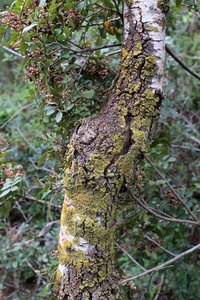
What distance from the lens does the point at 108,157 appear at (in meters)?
0.88

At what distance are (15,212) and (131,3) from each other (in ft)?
8.05

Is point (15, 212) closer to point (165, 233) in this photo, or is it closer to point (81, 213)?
point (165, 233)

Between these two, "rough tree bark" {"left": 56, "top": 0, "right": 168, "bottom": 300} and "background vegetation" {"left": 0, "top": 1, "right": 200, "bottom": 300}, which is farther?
"background vegetation" {"left": 0, "top": 1, "right": 200, "bottom": 300}

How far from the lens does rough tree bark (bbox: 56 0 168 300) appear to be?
34.1 inches

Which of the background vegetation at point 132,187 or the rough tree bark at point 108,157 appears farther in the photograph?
the background vegetation at point 132,187

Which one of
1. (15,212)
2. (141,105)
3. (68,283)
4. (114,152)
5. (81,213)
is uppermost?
(141,105)

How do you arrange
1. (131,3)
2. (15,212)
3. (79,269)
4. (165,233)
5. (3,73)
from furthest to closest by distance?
(3,73)
(15,212)
(165,233)
(131,3)
(79,269)

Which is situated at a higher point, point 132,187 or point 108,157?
point 108,157

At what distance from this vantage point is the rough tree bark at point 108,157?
0.87m

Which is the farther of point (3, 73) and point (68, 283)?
point (3, 73)

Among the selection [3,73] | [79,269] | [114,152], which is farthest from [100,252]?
[3,73]

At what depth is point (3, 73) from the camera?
4402mm

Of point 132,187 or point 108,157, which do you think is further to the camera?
point 132,187

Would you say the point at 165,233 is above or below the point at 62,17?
below
